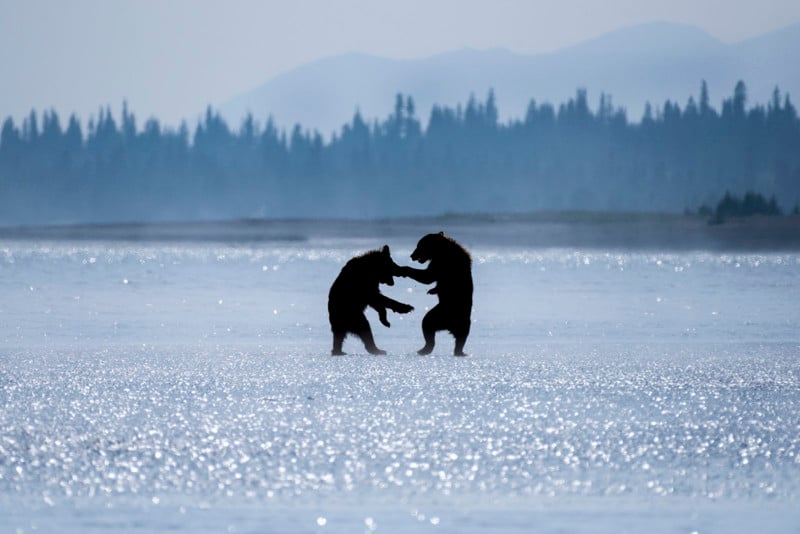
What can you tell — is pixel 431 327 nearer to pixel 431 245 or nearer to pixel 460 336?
pixel 460 336

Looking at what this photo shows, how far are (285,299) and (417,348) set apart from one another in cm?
1263

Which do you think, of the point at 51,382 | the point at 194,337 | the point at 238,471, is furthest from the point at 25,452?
the point at 194,337

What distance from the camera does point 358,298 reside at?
53.2 feet

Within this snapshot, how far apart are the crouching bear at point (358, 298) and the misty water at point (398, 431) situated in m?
0.30

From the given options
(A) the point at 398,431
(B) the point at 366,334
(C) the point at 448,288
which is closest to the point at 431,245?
(C) the point at 448,288

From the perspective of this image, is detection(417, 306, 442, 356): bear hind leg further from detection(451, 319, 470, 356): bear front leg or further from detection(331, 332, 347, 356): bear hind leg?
detection(331, 332, 347, 356): bear hind leg

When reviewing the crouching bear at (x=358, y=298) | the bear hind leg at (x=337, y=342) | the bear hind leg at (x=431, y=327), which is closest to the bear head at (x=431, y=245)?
the crouching bear at (x=358, y=298)

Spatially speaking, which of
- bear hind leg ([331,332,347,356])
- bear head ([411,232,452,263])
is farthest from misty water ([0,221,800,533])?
bear head ([411,232,452,263])

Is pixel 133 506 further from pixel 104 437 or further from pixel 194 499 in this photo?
pixel 104 437

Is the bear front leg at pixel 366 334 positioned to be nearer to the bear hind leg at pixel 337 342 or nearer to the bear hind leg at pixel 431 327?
the bear hind leg at pixel 337 342

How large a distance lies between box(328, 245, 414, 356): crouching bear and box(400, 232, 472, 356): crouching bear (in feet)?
1.18

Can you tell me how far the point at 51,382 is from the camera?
12.9 m

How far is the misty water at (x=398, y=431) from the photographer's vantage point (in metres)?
7.43

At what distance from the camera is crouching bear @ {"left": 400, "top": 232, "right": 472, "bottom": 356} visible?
1623 cm
